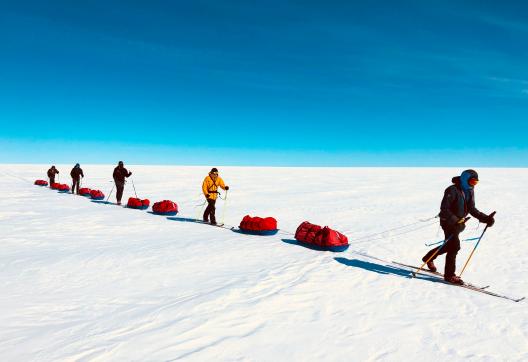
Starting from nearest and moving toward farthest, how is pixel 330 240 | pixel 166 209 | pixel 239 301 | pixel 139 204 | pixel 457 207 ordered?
pixel 239 301, pixel 457 207, pixel 330 240, pixel 166 209, pixel 139 204

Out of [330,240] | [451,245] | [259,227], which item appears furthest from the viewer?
[259,227]

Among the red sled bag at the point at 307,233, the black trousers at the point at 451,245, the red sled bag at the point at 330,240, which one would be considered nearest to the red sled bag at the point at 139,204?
the red sled bag at the point at 307,233

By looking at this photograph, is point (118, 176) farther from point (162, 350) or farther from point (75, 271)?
point (162, 350)

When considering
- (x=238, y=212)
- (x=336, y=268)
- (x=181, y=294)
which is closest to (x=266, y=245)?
(x=336, y=268)

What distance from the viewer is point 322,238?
9258mm

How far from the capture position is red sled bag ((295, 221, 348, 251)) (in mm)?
9055

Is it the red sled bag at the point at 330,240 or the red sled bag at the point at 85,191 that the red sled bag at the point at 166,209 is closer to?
the red sled bag at the point at 330,240

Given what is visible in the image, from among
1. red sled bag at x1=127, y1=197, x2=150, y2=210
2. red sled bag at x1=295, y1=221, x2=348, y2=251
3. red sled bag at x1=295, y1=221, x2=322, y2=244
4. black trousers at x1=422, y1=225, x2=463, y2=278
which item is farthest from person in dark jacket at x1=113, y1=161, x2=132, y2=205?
black trousers at x1=422, y1=225, x2=463, y2=278

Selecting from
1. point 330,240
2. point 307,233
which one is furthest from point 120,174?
point 330,240

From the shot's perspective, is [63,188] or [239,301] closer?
[239,301]

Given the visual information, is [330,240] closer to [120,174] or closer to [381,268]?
[381,268]

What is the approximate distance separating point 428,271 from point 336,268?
1.83 metres

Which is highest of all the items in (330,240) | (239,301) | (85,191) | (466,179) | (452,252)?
(466,179)

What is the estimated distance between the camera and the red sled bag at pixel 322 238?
356 inches
